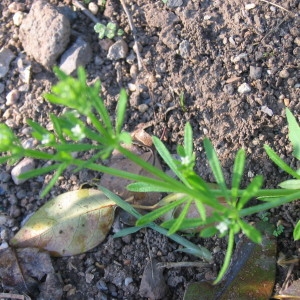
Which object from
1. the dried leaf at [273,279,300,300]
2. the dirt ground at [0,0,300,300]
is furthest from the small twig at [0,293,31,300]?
the dried leaf at [273,279,300,300]

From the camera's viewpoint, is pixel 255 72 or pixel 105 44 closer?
pixel 255 72

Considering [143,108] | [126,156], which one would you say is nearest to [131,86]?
[143,108]

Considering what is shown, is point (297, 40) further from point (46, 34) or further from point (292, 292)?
point (46, 34)

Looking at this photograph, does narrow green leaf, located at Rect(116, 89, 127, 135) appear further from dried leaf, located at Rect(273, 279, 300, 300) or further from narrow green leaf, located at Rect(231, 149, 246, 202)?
dried leaf, located at Rect(273, 279, 300, 300)

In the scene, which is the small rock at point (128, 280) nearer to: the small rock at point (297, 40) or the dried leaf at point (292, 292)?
the dried leaf at point (292, 292)

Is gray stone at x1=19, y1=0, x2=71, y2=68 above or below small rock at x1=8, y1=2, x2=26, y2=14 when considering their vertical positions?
below

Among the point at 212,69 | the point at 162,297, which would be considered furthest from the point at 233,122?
the point at 162,297

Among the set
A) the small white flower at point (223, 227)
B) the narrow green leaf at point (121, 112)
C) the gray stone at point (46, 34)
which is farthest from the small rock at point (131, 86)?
the small white flower at point (223, 227)
